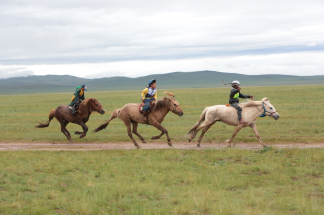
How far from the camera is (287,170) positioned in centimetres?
925

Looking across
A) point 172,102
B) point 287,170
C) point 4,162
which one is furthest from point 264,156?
point 4,162

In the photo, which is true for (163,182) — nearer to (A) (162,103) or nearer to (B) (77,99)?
(A) (162,103)

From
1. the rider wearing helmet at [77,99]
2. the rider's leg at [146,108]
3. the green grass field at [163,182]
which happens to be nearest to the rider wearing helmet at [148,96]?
the rider's leg at [146,108]

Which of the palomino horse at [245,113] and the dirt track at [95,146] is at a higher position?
the palomino horse at [245,113]

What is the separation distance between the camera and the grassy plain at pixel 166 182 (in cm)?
679

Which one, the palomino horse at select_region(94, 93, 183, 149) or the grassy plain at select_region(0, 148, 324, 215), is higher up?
the palomino horse at select_region(94, 93, 183, 149)

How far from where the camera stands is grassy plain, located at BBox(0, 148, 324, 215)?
22.3ft

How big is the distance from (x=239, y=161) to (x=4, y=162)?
7.09 m

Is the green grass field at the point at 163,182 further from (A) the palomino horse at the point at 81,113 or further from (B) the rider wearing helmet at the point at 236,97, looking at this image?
(A) the palomino horse at the point at 81,113

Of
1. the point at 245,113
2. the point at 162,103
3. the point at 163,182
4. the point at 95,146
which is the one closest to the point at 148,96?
the point at 162,103

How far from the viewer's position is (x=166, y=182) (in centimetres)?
854

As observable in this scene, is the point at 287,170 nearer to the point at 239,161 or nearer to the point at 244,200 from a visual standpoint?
the point at 239,161

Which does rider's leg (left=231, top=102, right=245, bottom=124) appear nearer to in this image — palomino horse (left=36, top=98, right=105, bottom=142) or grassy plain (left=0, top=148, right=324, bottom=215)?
grassy plain (left=0, top=148, right=324, bottom=215)

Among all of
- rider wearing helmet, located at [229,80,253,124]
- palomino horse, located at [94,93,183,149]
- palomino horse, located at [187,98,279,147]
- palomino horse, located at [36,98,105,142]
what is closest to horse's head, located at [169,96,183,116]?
palomino horse, located at [94,93,183,149]
